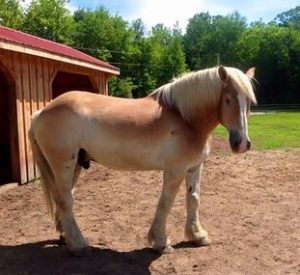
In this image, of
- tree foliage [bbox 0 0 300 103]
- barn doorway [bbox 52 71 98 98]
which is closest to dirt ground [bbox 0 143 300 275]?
barn doorway [bbox 52 71 98 98]

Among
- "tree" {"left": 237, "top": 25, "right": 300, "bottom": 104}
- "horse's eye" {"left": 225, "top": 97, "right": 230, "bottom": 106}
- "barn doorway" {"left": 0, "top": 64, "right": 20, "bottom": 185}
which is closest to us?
"horse's eye" {"left": 225, "top": 97, "right": 230, "bottom": 106}

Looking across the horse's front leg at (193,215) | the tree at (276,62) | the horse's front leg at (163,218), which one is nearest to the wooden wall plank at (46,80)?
the horse's front leg at (193,215)

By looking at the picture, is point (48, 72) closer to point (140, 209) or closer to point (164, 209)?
point (140, 209)

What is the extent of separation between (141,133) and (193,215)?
3.74 feet

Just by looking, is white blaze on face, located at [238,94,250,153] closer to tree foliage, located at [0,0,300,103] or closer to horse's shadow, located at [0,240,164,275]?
horse's shadow, located at [0,240,164,275]

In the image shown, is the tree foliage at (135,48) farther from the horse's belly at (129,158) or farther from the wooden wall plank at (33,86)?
the horse's belly at (129,158)

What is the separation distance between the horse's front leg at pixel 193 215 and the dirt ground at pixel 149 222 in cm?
10

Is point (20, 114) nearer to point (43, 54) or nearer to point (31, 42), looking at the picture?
point (43, 54)

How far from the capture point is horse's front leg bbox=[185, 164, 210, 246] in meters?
4.66

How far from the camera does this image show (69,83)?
13.8 meters

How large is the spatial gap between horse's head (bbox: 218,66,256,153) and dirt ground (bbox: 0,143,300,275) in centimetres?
113

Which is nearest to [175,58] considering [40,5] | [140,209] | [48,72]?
[40,5]

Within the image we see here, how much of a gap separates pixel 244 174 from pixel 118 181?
217 centimetres

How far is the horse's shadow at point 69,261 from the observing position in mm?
4012
